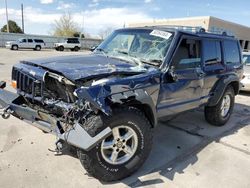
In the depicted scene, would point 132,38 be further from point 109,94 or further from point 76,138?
point 76,138

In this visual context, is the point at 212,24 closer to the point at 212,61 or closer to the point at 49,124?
the point at 212,61

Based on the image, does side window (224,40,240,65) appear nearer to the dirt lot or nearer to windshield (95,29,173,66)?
the dirt lot

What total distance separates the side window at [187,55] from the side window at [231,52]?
125 centimetres

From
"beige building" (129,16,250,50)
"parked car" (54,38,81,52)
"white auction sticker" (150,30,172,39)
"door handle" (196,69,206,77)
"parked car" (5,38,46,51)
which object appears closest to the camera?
"white auction sticker" (150,30,172,39)

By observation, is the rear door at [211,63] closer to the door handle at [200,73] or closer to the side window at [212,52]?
the side window at [212,52]

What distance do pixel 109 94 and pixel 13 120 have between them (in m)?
3.13

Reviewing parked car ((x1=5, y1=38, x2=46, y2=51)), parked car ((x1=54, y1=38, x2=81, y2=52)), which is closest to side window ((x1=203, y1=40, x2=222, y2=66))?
parked car ((x1=5, y1=38, x2=46, y2=51))

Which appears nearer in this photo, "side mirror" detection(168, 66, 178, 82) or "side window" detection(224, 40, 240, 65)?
"side mirror" detection(168, 66, 178, 82)

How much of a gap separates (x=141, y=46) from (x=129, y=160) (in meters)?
1.90

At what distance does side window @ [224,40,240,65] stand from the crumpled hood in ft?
8.96

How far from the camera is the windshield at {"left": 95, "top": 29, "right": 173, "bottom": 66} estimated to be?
4.18 m

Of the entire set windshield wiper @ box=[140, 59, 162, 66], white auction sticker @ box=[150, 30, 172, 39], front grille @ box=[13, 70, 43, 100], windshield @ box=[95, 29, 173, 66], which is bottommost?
front grille @ box=[13, 70, 43, 100]

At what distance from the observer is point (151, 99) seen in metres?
3.68

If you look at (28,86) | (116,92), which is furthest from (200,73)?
(28,86)
